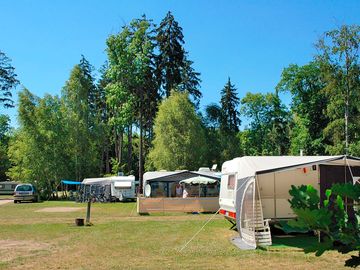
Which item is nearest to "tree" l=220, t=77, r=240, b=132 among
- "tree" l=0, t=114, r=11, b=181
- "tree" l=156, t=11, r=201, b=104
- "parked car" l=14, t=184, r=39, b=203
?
"tree" l=156, t=11, r=201, b=104

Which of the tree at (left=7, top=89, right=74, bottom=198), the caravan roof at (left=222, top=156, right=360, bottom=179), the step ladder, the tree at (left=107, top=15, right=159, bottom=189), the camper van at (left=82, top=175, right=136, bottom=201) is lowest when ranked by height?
the step ladder

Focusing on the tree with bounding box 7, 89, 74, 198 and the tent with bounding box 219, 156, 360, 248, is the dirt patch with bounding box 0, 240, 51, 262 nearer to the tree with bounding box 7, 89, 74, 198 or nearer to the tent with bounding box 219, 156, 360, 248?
the tent with bounding box 219, 156, 360, 248

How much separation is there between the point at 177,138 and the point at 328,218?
37580 millimetres

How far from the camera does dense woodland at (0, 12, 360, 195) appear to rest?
39.5 m

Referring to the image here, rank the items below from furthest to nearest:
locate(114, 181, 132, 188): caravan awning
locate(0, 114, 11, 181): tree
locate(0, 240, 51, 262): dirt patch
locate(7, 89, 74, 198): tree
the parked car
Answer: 1. locate(0, 114, 11, 181): tree
2. locate(7, 89, 74, 198): tree
3. the parked car
4. locate(114, 181, 132, 188): caravan awning
5. locate(0, 240, 51, 262): dirt patch

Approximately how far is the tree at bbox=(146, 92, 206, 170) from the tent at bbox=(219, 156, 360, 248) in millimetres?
23285

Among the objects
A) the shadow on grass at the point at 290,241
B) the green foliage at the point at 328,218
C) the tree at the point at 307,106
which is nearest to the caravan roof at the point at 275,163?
the shadow on grass at the point at 290,241

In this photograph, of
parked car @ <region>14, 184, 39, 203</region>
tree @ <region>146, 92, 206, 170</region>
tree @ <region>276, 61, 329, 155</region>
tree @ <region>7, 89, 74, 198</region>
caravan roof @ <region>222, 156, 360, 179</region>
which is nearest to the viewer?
caravan roof @ <region>222, 156, 360, 179</region>

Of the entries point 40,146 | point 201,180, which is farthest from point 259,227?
point 40,146

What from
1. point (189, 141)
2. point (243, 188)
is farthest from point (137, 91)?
point (243, 188)

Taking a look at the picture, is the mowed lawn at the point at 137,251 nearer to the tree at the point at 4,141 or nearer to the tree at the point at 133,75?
the tree at the point at 133,75

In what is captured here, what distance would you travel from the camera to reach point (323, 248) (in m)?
1.97

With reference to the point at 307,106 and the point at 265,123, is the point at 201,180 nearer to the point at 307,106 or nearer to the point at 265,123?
the point at 307,106

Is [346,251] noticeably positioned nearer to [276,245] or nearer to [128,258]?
[128,258]
